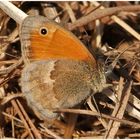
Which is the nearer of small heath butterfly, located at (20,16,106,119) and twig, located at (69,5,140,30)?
small heath butterfly, located at (20,16,106,119)

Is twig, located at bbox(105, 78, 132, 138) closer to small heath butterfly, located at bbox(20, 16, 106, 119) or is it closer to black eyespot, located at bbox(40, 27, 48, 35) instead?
small heath butterfly, located at bbox(20, 16, 106, 119)

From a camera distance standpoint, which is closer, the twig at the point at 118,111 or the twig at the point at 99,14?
the twig at the point at 118,111

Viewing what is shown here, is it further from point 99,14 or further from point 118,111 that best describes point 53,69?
point 99,14

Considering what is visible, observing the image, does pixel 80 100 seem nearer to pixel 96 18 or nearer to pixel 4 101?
pixel 4 101

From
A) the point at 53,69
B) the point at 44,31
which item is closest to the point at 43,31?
the point at 44,31

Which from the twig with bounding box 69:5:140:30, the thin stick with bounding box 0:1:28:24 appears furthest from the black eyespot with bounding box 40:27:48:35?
the twig with bounding box 69:5:140:30

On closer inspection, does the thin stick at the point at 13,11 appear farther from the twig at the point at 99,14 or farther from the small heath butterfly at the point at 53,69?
the twig at the point at 99,14

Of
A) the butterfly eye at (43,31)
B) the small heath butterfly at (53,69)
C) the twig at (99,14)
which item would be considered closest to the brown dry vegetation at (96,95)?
the twig at (99,14)
